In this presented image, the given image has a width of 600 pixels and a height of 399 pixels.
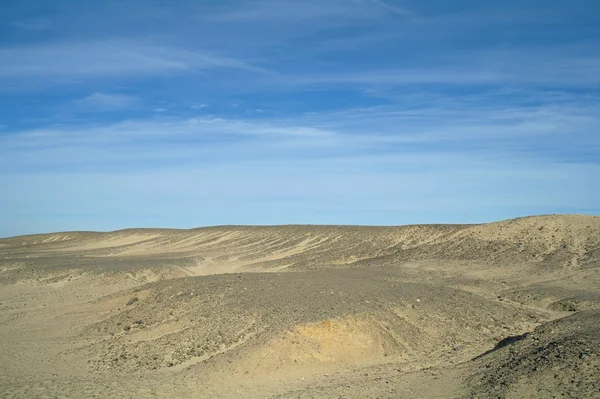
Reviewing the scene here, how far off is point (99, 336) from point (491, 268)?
53.2 ft

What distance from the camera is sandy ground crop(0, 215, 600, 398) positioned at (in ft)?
34.7

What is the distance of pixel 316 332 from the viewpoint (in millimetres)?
12969

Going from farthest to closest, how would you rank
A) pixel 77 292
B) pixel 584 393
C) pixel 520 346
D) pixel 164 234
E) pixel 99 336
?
pixel 164 234 → pixel 77 292 → pixel 99 336 → pixel 520 346 → pixel 584 393

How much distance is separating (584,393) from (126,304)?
44.3ft

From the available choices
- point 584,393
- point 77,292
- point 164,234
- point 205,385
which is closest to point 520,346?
point 584,393

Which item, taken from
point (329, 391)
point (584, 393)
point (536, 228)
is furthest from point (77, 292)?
point (536, 228)

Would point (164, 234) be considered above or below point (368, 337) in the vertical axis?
above

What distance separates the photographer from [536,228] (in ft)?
102

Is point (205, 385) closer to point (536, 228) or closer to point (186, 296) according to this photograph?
point (186, 296)

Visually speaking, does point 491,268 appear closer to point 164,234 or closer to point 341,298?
point 341,298

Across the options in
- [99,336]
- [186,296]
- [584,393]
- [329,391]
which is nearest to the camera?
[584,393]

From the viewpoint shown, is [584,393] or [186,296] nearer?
[584,393]

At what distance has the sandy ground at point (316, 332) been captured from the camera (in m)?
10.6

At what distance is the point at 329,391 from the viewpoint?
34.3ft
